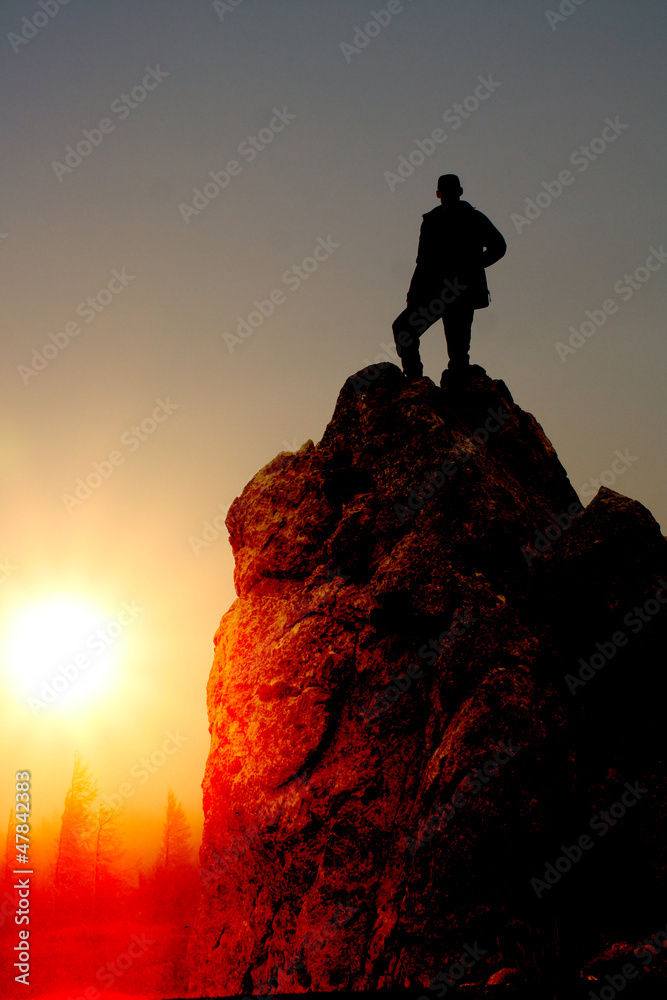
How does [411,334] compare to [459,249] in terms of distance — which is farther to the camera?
[411,334]

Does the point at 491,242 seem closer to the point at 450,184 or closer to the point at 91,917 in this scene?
the point at 450,184

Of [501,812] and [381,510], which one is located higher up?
[381,510]

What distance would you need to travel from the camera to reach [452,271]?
9.82 meters

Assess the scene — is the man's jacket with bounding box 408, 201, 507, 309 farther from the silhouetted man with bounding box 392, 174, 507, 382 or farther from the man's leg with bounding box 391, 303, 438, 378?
the man's leg with bounding box 391, 303, 438, 378

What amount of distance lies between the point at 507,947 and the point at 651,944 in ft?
4.01

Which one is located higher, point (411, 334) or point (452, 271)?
point (452, 271)

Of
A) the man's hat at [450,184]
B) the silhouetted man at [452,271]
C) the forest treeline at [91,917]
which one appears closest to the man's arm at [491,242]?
the silhouetted man at [452,271]

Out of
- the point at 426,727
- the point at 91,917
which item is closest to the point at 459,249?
the point at 426,727

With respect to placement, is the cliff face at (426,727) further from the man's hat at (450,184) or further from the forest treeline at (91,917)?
the forest treeline at (91,917)

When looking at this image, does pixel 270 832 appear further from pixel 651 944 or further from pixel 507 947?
pixel 651 944

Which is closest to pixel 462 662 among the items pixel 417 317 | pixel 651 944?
pixel 651 944

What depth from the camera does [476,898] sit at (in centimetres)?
557

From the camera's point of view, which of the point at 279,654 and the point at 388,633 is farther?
the point at 279,654

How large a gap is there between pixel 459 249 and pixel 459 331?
53.2 inches
